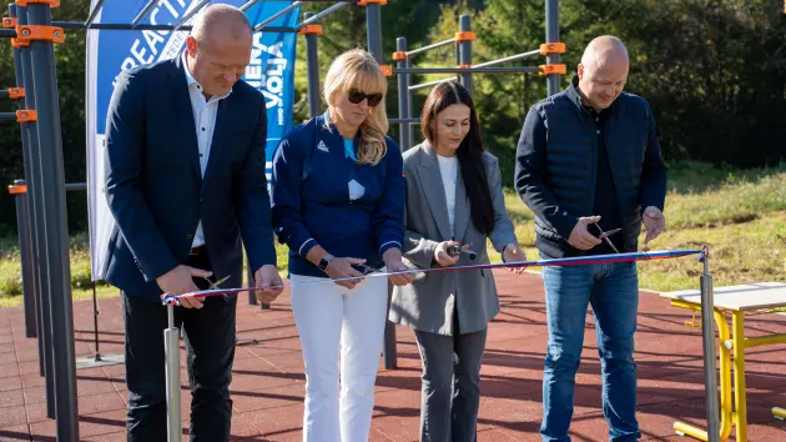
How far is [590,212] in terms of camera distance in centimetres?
355

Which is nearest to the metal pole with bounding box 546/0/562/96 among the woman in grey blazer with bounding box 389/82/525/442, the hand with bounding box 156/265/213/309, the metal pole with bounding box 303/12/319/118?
the metal pole with bounding box 303/12/319/118

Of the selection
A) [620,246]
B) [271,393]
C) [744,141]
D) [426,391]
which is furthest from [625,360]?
[744,141]

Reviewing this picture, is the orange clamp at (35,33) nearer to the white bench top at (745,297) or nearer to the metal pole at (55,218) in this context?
the metal pole at (55,218)

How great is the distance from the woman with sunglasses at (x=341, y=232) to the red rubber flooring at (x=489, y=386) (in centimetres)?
113

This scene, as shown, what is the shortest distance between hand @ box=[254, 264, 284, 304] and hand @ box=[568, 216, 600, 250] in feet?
4.04

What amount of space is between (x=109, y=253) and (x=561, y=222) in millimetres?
1727

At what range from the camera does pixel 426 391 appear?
3.34 metres

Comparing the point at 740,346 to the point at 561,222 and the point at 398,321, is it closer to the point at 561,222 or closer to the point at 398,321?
the point at 561,222

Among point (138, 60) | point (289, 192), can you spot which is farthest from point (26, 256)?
point (289, 192)

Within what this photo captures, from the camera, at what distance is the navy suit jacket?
2.68 metres

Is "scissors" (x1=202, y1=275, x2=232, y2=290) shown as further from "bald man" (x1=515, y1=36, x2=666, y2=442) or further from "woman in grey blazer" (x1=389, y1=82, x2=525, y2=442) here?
"bald man" (x1=515, y1=36, x2=666, y2=442)

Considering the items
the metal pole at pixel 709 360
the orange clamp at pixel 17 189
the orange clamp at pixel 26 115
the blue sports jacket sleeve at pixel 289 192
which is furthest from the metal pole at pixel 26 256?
the metal pole at pixel 709 360

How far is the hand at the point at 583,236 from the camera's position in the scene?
339 centimetres

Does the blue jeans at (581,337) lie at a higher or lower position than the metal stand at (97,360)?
higher
